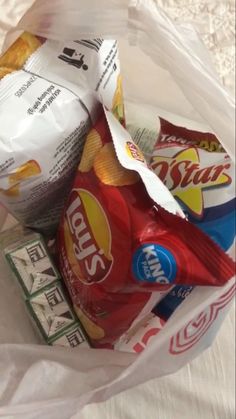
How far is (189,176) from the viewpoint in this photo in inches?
19.0

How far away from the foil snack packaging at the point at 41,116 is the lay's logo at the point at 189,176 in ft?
0.22

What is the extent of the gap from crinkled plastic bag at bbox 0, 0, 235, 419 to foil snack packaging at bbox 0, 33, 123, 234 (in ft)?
0.08

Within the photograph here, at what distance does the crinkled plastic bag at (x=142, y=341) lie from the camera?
0.41m

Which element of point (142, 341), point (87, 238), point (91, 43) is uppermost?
point (91, 43)

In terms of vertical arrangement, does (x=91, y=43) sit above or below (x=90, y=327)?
above

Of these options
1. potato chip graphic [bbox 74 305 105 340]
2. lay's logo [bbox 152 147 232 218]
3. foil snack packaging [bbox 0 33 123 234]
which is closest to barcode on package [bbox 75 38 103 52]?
foil snack packaging [bbox 0 33 123 234]

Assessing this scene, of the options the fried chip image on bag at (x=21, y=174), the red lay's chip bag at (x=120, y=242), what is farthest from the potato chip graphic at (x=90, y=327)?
the fried chip image on bag at (x=21, y=174)

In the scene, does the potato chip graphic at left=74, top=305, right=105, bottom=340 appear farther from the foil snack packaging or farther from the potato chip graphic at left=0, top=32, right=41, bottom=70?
the potato chip graphic at left=0, top=32, right=41, bottom=70

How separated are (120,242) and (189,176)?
0.28 feet

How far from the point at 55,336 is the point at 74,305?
3cm

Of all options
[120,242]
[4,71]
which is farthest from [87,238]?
[4,71]

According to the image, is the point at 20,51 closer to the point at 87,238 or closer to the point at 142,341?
the point at 87,238

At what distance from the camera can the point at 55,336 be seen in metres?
0.50

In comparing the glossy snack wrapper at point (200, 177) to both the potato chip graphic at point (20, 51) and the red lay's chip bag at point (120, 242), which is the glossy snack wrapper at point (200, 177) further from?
the potato chip graphic at point (20, 51)
